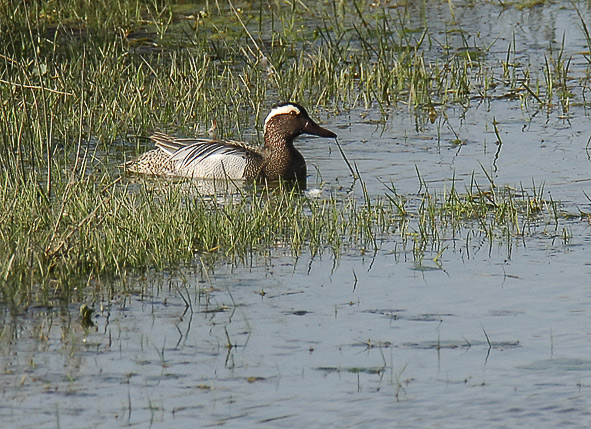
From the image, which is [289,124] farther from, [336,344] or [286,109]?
[336,344]

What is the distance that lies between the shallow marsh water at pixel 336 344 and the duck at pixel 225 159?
2991 millimetres

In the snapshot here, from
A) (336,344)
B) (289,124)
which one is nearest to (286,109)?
(289,124)

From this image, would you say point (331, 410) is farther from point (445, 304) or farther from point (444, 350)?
point (445, 304)

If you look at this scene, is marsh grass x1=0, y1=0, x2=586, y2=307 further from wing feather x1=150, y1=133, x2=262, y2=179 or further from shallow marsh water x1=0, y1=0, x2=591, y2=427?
wing feather x1=150, y1=133, x2=262, y2=179

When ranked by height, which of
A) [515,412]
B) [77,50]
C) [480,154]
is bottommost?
[515,412]

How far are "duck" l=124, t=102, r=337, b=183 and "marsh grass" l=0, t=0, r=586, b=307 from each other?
0.38m

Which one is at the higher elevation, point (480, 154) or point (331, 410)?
point (480, 154)

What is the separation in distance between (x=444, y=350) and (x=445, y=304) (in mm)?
732

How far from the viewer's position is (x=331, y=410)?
5.24 metres

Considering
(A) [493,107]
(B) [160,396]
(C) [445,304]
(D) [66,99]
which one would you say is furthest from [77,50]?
(B) [160,396]

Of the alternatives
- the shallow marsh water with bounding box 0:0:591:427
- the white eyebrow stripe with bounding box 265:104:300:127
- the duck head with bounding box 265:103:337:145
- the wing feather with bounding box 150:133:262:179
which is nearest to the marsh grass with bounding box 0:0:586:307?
the shallow marsh water with bounding box 0:0:591:427

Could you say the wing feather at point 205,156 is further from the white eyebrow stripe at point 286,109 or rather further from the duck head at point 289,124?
the white eyebrow stripe at point 286,109

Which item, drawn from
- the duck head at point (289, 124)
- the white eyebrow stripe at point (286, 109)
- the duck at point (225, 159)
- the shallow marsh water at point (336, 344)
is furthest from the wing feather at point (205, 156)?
the shallow marsh water at point (336, 344)

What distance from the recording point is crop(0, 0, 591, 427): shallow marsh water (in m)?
5.23
